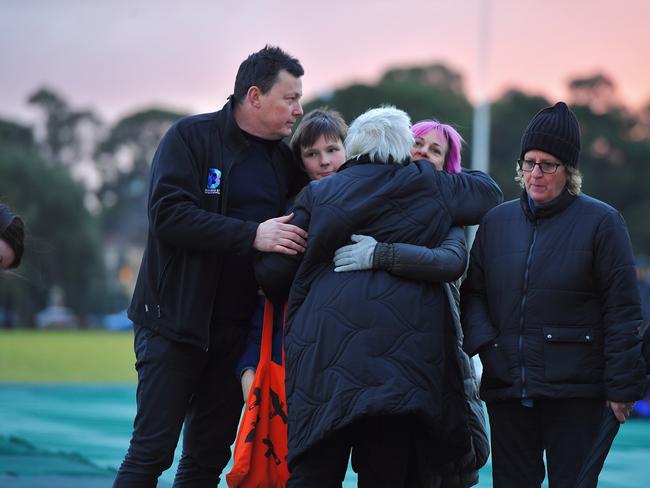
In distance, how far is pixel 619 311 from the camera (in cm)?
455

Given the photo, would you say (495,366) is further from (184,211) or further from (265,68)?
(265,68)

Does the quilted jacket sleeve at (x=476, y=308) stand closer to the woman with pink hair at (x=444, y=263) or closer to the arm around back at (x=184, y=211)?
the woman with pink hair at (x=444, y=263)

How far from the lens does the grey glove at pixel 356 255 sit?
4363 mm

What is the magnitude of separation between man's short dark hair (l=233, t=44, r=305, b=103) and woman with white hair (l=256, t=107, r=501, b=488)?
0.70m

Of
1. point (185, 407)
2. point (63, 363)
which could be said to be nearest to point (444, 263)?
point (185, 407)

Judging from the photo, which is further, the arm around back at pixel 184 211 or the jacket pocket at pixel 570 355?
the arm around back at pixel 184 211

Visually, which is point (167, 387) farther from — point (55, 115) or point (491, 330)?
point (55, 115)

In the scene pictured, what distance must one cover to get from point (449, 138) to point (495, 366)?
120 centimetres

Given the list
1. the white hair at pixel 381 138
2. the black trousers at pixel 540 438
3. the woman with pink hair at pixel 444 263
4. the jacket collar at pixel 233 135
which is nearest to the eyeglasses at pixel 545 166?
the woman with pink hair at pixel 444 263

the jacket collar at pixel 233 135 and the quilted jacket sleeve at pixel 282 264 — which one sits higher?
the jacket collar at pixel 233 135

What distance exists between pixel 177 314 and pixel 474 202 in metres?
1.40

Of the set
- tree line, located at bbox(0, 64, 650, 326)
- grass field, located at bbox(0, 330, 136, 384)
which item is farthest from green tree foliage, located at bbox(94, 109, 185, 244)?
grass field, located at bbox(0, 330, 136, 384)

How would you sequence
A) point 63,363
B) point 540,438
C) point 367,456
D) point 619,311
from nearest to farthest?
point 367,456
point 619,311
point 540,438
point 63,363

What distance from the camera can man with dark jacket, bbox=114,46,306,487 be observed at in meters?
5.00
